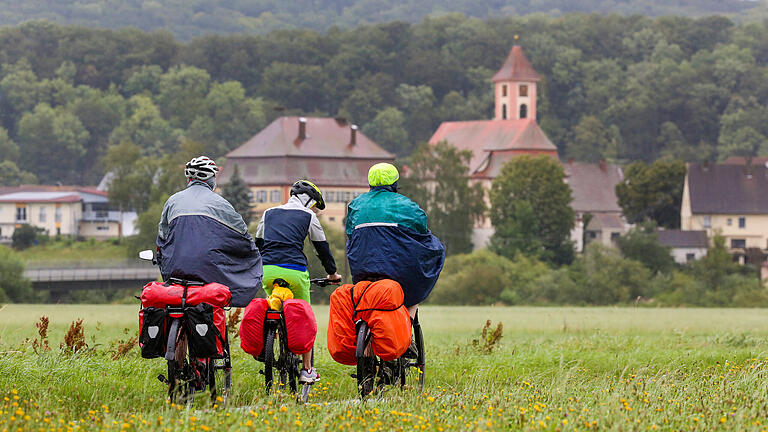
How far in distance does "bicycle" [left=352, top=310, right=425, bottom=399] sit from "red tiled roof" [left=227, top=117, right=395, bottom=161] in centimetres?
9977

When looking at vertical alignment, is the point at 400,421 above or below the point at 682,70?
below

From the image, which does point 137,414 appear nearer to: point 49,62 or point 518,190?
point 518,190

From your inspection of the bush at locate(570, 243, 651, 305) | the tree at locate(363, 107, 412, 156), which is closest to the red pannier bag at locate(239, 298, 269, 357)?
the bush at locate(570, 243, 651, 305)

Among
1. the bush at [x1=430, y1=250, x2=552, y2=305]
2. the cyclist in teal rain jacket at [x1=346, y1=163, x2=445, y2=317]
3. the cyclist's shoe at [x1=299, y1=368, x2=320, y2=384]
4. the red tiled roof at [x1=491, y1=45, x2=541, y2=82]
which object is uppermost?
the red tiled roof at [x1=491, y1=45, x2=541, y2=82]

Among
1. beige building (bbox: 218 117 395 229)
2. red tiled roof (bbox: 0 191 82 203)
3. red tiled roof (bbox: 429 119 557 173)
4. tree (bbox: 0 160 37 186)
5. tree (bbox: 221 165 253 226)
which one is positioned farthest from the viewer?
tree (bbox: 0 160 37 186)

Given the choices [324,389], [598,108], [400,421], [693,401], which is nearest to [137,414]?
[400,421]

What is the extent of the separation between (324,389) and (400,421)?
238 centimetres

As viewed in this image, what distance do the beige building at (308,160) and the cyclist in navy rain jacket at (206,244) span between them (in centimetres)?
9631

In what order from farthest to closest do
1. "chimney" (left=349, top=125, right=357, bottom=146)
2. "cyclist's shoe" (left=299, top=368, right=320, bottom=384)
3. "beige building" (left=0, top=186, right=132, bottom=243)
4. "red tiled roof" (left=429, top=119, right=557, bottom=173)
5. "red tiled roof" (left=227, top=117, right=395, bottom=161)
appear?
"red tiled roof" (left=429, top=119, right=557, bottom=173) < "chimney" (left=349, top=125, right=357, bottom=146) < "red tiled roof" (left=227, top=117, right=395, bottom=161) < "beige building" (left=0, top=186, right=132, bottom=243) < "cyclist's shoe" (left=299, top=368, right=320, bottom=384)

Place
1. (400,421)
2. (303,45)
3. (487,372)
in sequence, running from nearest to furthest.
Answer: (400,421)
(487,372)
(303,45)

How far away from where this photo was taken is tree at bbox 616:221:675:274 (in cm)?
7694

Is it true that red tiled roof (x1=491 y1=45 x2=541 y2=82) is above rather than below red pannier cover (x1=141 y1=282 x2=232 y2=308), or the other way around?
above

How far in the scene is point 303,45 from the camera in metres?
173

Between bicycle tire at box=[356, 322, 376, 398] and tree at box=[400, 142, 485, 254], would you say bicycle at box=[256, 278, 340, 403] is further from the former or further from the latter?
tree at box=[400, 142, 485, 254]
